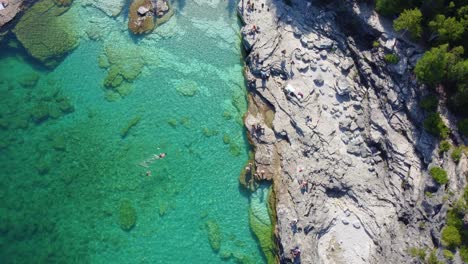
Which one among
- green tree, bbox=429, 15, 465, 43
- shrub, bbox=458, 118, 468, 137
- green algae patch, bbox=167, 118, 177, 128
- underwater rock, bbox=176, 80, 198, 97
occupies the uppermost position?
green tree, bbox=429, 15, 465, 43

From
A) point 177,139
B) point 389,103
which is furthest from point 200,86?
point 389,103

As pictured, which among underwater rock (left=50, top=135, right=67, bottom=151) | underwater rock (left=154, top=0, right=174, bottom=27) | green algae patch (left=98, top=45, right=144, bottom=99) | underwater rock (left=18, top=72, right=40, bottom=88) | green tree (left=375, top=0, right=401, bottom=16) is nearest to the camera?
green tree (left=375, top=0, right=401, bottom=16)

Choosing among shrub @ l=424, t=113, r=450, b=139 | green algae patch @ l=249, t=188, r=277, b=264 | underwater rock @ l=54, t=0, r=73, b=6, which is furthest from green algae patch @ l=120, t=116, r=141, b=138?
shrub @ l=424, t=113, r=450, b=139

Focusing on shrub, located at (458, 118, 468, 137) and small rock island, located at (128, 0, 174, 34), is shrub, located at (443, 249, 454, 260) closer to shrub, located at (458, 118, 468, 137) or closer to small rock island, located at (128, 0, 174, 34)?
shrub, located at (458, 118, 468, 137)

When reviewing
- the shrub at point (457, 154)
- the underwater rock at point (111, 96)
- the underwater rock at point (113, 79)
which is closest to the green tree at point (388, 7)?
the shrub at point (457, 154)

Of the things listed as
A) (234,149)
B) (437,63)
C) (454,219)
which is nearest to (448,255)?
(454,219)

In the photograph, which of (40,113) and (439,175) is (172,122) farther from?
(439,175)

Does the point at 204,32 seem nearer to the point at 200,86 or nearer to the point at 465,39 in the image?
the point at 200,86
